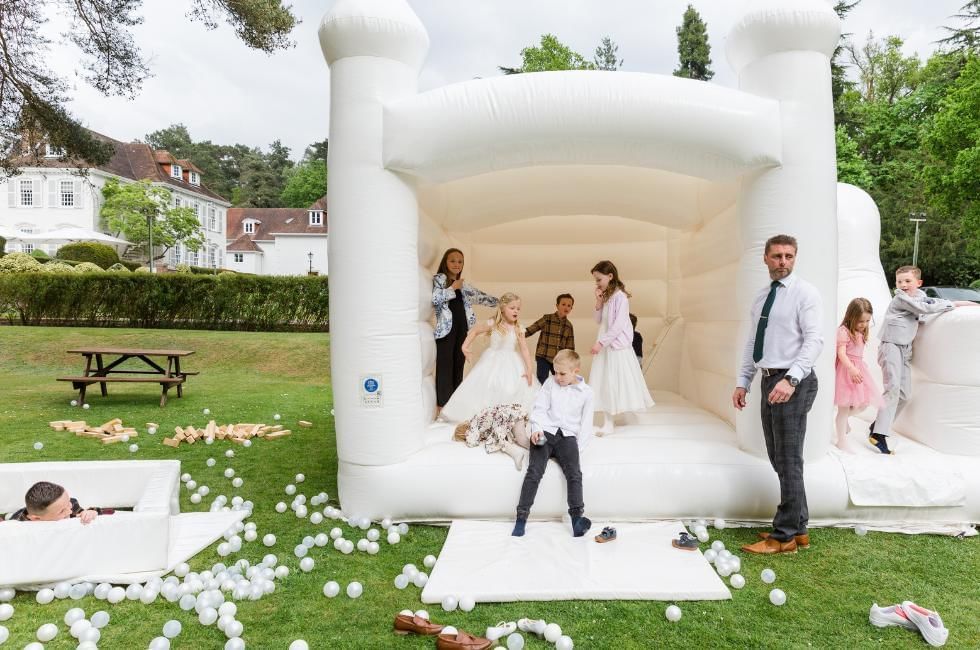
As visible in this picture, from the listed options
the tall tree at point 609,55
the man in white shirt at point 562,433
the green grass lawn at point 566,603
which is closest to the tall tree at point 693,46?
the tall tree at point 609,55

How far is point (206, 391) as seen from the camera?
8.68 meters

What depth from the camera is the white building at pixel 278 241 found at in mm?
34219

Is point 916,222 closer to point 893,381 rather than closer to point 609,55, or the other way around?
point 609,55

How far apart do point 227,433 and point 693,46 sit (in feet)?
90.2

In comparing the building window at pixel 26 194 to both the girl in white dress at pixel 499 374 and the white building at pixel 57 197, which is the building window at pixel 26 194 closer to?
the white building at pixel 57 197

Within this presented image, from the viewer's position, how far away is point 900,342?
4.11 m

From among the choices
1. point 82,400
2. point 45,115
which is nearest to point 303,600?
point 82,400

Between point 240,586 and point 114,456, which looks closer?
point 240,586

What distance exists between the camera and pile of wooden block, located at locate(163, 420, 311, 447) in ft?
18.9

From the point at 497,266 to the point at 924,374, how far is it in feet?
12.4

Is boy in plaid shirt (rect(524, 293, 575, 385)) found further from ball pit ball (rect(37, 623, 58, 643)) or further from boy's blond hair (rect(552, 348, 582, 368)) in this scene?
ball pit ball (rect(37, 623, 58, 643))

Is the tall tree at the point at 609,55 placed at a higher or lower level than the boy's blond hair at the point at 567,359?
higher

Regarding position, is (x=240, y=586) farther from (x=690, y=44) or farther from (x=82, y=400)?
(x=690, y=44)

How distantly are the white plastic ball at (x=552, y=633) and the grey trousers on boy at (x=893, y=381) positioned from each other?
282cm
